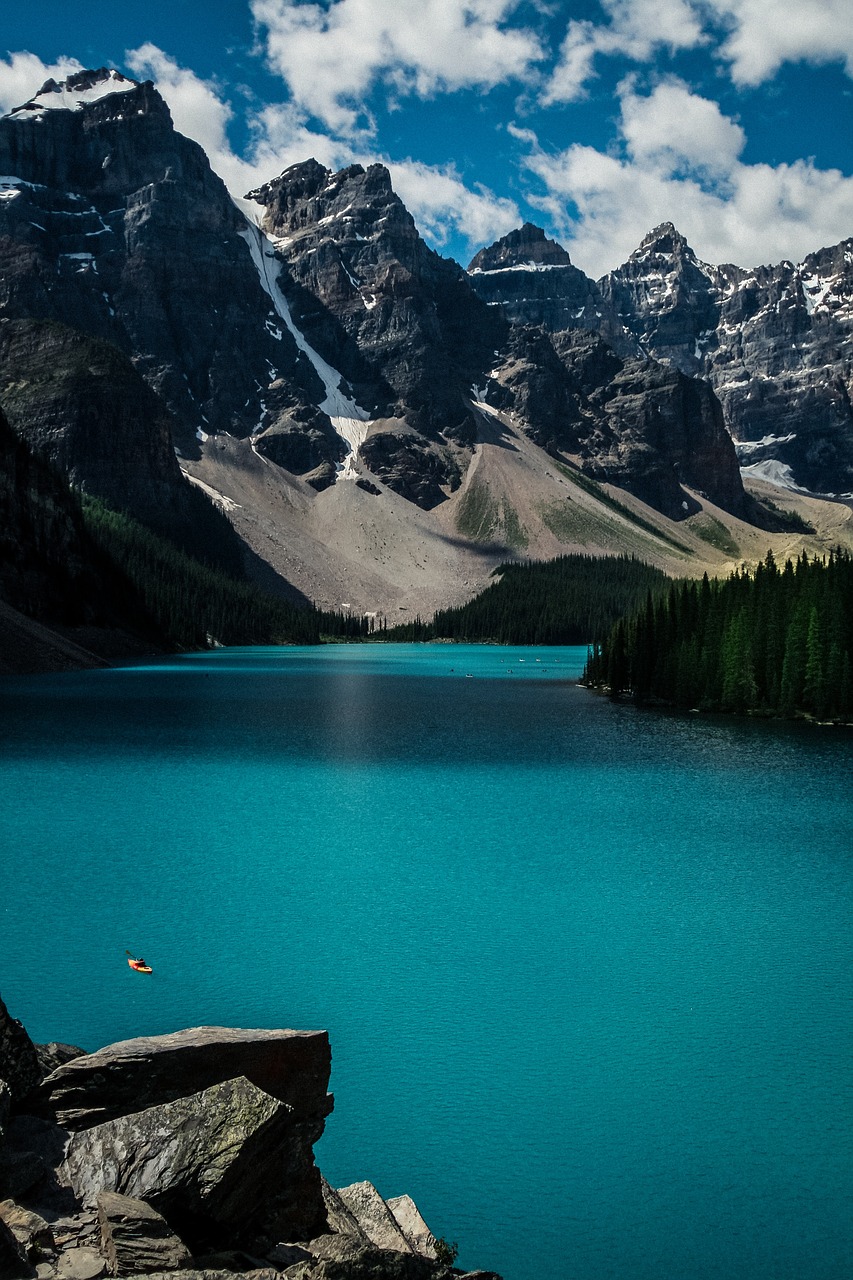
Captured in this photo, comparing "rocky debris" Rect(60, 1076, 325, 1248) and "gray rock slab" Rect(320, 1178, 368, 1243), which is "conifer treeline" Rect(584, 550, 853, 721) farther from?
"rocky debris" Rect(60, 1076, 325, 1248)

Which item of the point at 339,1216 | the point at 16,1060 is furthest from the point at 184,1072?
the point at 339,1216

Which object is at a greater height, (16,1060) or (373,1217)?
(16,1060)

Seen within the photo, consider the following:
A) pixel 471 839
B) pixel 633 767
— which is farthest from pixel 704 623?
pixel 471 839

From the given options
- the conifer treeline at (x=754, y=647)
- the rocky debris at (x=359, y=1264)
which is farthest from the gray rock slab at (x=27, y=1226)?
the conifer treeline at (x=754, y=647)

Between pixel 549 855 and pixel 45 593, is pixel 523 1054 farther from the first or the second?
pixel 45 593

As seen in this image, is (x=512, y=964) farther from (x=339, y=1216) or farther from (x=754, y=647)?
(x=754, y=647)
